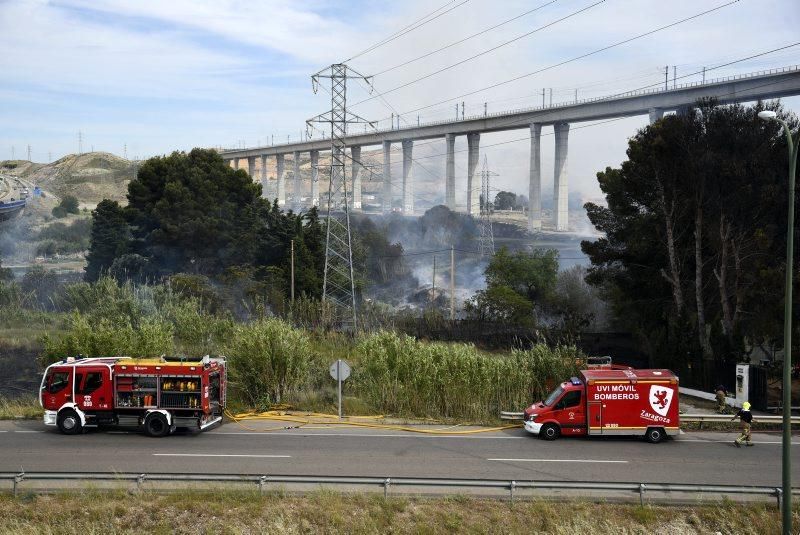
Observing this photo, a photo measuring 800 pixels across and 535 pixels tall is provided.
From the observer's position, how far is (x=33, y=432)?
23844 mm

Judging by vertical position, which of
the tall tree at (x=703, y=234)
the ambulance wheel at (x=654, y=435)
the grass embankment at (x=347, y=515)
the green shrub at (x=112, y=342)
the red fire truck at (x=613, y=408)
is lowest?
the grass embankment at (x=347, y=515)

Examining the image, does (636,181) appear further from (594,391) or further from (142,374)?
(142,374)

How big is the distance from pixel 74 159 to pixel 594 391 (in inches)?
7899

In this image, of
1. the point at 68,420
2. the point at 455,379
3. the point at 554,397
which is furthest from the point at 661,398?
the point at 68,420

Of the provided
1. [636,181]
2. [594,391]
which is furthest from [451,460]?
[636,181]

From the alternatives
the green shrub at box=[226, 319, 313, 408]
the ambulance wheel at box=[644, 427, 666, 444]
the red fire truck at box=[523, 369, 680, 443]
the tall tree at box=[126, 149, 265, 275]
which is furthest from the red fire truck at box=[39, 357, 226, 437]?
the tall tree at box=[126, 149, 265, 275]

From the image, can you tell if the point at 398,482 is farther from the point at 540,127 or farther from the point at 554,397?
the point at 540,127

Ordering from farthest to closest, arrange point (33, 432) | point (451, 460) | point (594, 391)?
point (33, 432), point (594, 391), point (451, 460)

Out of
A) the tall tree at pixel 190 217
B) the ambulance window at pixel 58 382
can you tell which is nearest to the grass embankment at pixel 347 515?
the ambulance window at pixel 58 382

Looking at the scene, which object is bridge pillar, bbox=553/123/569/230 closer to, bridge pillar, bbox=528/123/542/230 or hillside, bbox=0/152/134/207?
bridge pillar, bbox=528/123/542/230

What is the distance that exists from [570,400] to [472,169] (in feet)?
275

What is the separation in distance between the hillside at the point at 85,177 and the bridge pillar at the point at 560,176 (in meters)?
95.8

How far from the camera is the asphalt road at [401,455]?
62.5 ft

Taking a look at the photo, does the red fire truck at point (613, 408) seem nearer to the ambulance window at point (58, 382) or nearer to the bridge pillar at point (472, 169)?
the ambulance window at point (58, 382)
